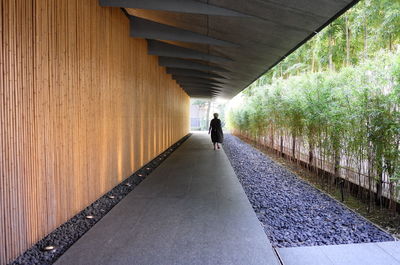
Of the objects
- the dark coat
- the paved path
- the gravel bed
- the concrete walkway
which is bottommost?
the gravel bed

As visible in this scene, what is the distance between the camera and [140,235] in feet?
7.70

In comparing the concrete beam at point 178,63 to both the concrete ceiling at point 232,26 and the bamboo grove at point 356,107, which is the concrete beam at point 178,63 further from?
the bamboo grove at point 356,107

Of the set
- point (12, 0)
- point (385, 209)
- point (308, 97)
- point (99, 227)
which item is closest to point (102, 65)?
point (12, 0)

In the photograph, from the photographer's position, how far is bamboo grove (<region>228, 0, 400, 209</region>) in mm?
2860

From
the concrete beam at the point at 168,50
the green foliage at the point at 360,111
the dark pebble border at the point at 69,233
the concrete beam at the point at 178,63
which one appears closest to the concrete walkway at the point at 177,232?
the dark pebble border at the point at 69,233

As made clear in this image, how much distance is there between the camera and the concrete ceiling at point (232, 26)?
11.1ft

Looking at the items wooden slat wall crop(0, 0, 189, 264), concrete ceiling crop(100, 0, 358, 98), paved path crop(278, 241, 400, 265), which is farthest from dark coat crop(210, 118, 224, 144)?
paved path crop(278, 241, 400, 265)

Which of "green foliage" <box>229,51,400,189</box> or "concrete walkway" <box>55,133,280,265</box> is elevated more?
"green foliage" <box>229,51,400,189</box>

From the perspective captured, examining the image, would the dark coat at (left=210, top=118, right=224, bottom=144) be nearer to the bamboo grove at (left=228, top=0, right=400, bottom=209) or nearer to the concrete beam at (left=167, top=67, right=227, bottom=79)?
the concrete beam at (left=167, top=67, right=227, bottom=79)

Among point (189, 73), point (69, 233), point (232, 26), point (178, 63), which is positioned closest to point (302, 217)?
point (69, 233)

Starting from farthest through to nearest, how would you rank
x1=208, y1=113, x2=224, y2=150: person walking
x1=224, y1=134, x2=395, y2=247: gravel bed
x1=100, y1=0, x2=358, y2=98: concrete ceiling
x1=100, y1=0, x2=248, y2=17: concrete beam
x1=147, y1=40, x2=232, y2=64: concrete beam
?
x1=208, y1=113, x2=224, y2=150: person walking, x1=147, y1=40, x2=232, y2=64: concrete beam, x1=100, y1=0, x2=248, y2=17: concrete beam, x1=100, y1=0, x2=358, y2=98: concrete ceiling, x1=224, y1=134, x2=395, y2=247: gravel bed

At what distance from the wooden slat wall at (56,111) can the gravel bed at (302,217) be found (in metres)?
2.10

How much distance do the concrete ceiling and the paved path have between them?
97.3 inches

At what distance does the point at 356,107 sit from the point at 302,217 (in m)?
1.51
